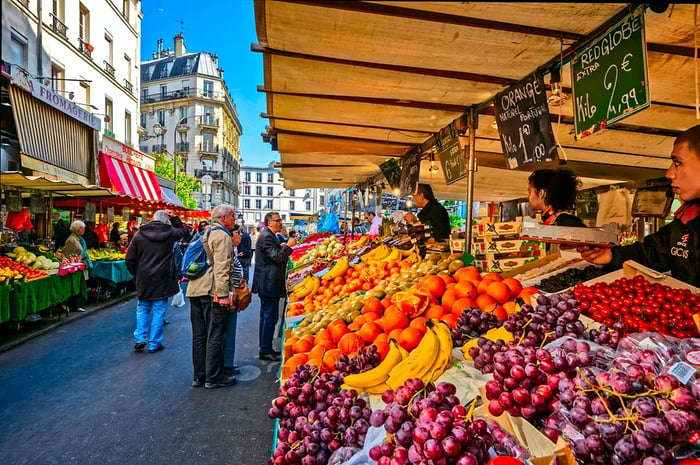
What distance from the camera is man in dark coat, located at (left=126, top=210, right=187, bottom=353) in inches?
253

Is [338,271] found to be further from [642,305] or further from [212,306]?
[642,305]

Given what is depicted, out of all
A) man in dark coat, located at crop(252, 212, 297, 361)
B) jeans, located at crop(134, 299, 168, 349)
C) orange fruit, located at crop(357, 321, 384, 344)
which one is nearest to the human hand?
orange fruit, located at crop(357, 321, 384, 344)

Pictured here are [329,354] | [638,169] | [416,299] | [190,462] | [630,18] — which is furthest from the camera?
[638,169]

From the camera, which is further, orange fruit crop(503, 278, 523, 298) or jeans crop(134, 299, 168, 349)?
jeans crop(134, 299, 168, 349)

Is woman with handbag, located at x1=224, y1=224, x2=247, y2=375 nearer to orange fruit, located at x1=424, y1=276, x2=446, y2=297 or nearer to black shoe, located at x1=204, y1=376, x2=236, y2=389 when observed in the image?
black shoe, located at x1=204, y1=376, x2=236, y2=389

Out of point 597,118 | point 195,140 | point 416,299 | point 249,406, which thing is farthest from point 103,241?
point 195,140

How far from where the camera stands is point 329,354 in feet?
7.76

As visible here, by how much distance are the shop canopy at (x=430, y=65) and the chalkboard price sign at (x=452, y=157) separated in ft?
0.72

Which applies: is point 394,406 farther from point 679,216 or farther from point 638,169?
point 638,169

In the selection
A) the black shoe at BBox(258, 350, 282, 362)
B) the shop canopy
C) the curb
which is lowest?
the black shoe at BBox(258, 350, 282, 362)

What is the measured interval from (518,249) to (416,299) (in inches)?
49.4

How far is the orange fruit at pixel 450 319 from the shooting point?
7.89 ft

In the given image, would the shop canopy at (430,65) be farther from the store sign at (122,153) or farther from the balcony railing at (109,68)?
the balcony railing at (109,68)

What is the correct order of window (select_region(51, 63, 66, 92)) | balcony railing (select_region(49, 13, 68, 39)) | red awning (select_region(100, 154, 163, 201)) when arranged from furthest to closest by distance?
window (select_region(51, 63, 66, 92)), balcony railing (select_region(49, 13, 68, 39)), red awning (select_region(100, 154, 163, 201))
